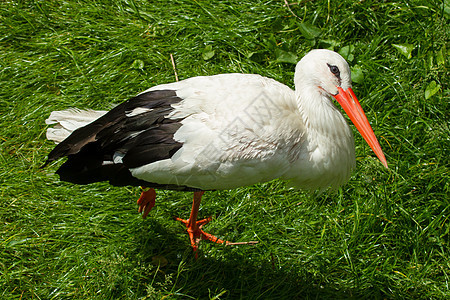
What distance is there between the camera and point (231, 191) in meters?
3.35

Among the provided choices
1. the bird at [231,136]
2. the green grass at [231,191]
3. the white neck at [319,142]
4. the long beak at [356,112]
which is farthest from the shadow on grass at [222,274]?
the long beak at [356,112]

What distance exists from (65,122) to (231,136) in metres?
1.20

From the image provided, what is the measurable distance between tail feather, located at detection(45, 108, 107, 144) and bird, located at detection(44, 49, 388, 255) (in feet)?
0.69

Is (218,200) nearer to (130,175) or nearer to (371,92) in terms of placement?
(130,175)

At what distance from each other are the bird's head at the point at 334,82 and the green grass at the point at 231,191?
0.55 meters

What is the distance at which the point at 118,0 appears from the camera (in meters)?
4.18

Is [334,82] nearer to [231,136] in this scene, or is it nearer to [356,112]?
[356,112]

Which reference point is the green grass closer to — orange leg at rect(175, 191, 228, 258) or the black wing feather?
orange leg at rect(175, 191, 228, 258)

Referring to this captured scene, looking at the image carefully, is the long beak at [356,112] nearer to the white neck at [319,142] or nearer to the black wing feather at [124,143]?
the white neck at [319,142]

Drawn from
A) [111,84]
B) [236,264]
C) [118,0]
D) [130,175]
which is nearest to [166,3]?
[118,0]

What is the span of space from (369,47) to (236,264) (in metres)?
1.96

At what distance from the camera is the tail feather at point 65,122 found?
310 cm

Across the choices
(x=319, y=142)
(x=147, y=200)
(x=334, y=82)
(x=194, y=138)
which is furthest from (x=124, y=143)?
(x=334, y=82)

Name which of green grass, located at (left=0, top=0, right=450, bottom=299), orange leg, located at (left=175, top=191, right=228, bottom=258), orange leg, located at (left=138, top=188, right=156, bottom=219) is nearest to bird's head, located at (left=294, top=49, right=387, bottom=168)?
green grass, located at (left=0, top=0, right=450, bottom=299)
